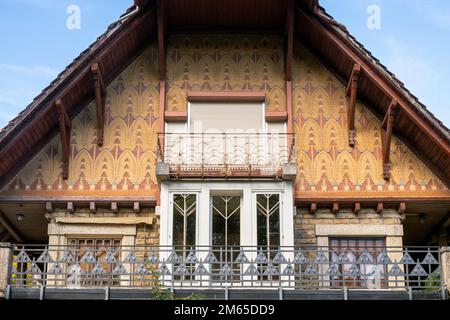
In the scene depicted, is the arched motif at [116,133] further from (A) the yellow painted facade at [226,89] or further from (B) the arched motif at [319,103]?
(B) the arched motif at [319,103]

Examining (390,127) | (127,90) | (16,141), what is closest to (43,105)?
(16,141)

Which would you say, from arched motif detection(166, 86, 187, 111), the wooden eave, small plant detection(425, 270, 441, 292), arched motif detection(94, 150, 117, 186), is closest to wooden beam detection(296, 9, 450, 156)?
small plant detection(425, 270, 441, 292)

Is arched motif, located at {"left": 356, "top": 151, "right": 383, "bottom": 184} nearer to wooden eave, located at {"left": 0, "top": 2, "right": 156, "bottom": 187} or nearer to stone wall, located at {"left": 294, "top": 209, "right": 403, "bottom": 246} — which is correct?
stone wall, located at {"left": 294, "top": 209, "right": 403, "bottom": 246}

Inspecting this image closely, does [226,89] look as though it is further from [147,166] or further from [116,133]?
[116,133]

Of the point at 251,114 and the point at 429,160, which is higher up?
the point at 251,114

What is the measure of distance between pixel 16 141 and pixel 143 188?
9.76ft

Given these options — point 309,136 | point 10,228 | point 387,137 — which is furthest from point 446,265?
point 10,228

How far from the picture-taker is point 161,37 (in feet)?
67.1

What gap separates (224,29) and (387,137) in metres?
4.79

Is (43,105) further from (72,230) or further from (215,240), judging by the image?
(215,240)

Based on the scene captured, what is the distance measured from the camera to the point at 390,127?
1986 cm

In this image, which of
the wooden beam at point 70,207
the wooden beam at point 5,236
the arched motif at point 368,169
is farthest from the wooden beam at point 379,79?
the wooden beam at point 5,236

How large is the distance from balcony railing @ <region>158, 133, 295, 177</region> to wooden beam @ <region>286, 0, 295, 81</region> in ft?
5.38

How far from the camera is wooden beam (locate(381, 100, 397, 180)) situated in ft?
64.9
